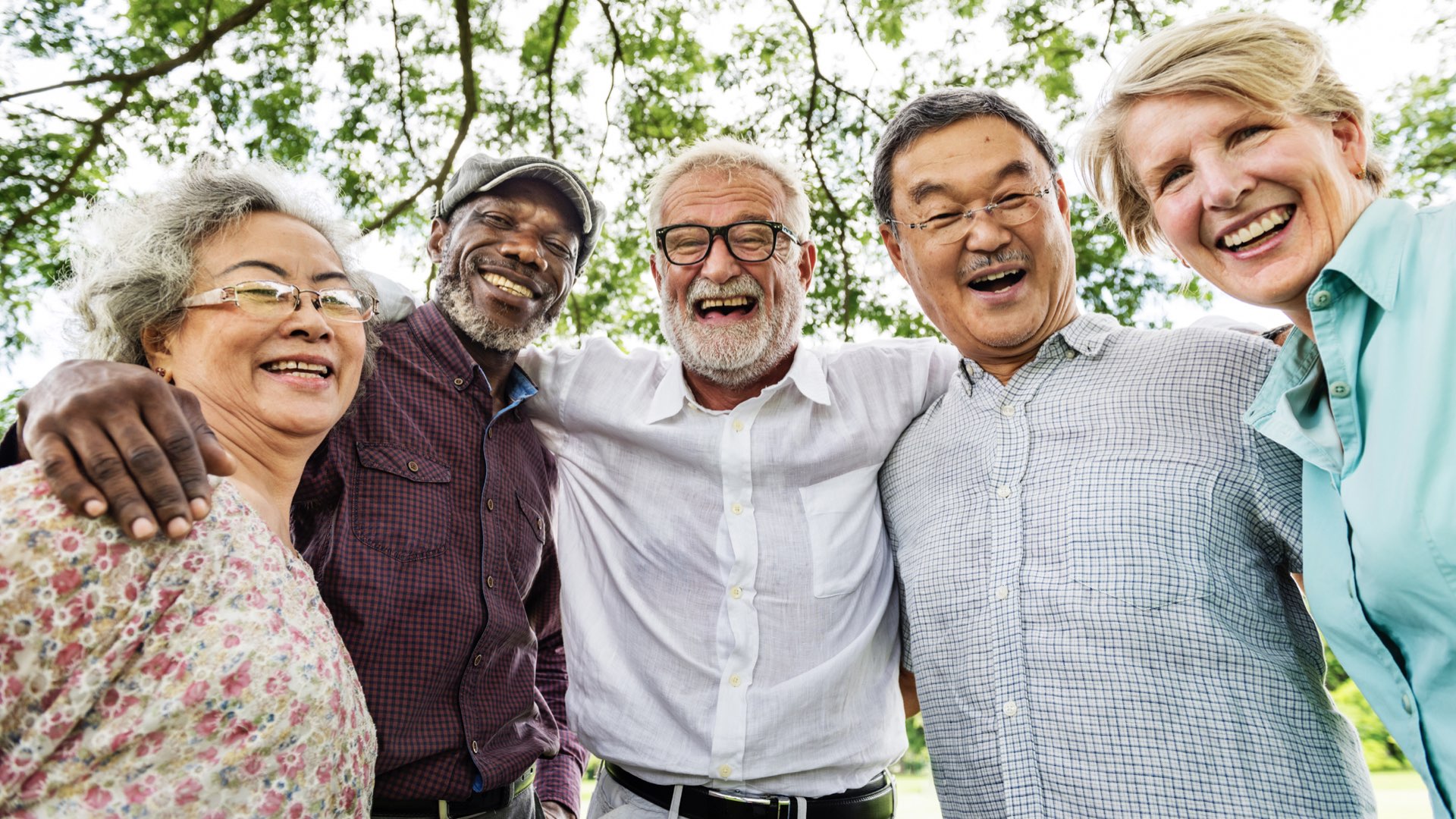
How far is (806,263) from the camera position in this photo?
3053mm

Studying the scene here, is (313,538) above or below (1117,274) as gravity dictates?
below

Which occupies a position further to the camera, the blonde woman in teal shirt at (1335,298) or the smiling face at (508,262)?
the smiling face at (508,262)

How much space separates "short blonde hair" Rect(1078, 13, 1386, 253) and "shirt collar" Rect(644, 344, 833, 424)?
103 centimetres

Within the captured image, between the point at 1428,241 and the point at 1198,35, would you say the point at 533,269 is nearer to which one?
the point at 1198,35

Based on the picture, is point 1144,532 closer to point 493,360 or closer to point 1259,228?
point 1259,228

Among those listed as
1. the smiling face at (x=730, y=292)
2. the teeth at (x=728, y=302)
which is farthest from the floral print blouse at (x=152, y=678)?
the teeth at (x=728, y=302)

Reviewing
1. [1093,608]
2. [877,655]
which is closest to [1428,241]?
[1093,608]

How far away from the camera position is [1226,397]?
1.98 m

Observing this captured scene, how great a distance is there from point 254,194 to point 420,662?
117 cm

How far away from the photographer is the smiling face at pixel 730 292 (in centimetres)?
269

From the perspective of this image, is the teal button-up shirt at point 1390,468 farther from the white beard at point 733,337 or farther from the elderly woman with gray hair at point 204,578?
the elderly woman with gray hair at point 204,578

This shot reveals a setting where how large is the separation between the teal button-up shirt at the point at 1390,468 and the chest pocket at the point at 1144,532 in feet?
0.70

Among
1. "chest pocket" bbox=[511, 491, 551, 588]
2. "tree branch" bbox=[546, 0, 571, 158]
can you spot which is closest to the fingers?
"chest pocket" bbox=[511, 491, 551, 588]

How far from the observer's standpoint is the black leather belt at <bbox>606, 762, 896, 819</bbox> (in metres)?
2.17
